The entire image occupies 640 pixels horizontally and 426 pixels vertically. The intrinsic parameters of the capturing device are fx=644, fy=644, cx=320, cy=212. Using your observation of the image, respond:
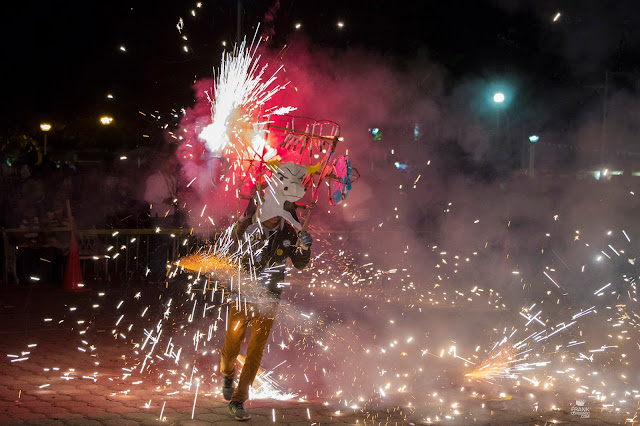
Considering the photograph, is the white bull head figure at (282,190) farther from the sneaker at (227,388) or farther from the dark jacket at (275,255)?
the sneaker at (227,388)

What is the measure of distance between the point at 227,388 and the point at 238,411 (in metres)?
0.40

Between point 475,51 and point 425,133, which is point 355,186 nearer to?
point 425,133

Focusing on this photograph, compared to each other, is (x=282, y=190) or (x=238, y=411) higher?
(x=282, y=190)

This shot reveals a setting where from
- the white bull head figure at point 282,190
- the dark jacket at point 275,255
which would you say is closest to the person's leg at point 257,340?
the dark jacket at point 275,255

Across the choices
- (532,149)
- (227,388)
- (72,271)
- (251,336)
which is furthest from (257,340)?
(532,149)

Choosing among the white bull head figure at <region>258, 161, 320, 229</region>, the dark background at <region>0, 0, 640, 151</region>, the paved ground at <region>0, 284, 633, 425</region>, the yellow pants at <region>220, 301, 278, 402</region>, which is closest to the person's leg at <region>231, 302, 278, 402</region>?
the yellow pants at <region>220, 301, 278, 402</region>

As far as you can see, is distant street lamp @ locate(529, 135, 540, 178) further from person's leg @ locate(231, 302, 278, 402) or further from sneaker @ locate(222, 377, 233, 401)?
sneaker @ locate(222, 377, 233, 401)

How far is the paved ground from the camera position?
434cm

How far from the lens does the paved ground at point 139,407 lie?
434cm

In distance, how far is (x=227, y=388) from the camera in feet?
15.4

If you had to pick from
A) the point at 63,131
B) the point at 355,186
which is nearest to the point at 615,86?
the point at 355,186

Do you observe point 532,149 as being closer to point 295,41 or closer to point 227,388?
point 295,41

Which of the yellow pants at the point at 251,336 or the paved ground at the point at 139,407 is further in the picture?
the yellow pants at the point at 251,336

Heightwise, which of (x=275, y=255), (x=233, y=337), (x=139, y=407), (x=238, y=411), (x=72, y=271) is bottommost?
(x=139, y=407)
